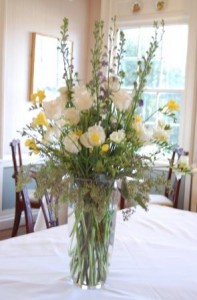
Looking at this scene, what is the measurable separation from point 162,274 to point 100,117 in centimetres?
58

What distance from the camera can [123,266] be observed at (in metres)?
1.36

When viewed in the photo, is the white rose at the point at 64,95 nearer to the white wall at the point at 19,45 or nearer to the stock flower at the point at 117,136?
the stock flower at the point at 117,136

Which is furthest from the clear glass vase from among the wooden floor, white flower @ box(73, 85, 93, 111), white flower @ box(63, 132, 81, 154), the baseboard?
the baseboard

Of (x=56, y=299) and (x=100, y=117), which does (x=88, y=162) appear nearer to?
(x=100, y=117)

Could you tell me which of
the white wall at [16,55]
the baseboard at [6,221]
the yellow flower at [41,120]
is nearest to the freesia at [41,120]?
the yellow flower at [41,120]

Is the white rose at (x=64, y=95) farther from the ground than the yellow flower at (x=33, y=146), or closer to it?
farther from the ground

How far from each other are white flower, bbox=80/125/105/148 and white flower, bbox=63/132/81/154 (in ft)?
0.06

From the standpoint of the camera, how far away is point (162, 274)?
1.30m

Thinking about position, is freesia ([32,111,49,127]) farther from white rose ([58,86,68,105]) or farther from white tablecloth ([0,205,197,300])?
white tablecloth ([0,205,197,300])

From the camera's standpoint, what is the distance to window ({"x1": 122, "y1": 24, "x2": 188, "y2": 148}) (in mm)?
4141

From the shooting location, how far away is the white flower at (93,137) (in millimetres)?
1046

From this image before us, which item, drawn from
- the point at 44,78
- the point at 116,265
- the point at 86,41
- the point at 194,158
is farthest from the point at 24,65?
the point at 116,265

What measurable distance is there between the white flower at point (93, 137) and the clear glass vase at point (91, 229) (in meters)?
0.12

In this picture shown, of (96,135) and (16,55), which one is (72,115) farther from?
(16,55)
